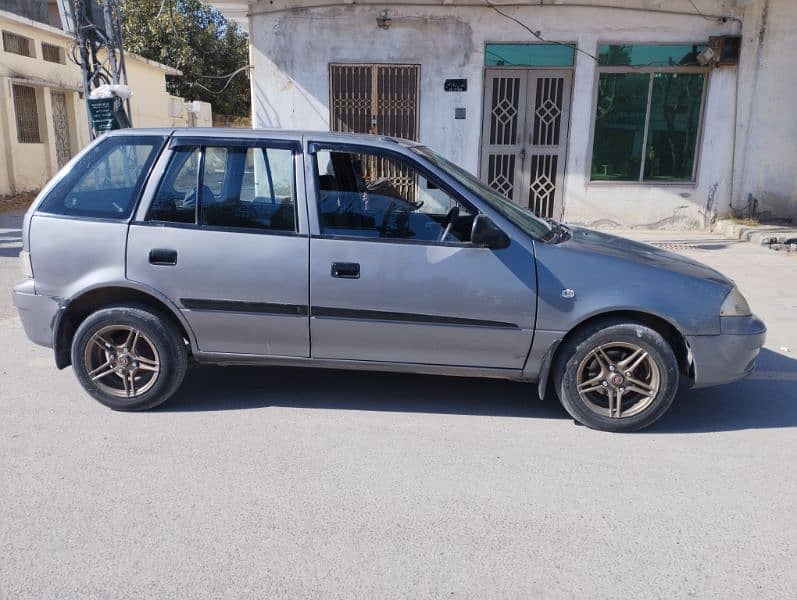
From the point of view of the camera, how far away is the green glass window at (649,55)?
10703 mm

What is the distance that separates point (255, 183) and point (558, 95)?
825 centimetres

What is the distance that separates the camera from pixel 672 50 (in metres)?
10.7

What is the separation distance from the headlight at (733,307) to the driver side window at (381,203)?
1.62 meters

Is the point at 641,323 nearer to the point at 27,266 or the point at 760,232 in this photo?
the point at 27,266

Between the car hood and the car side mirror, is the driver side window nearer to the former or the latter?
the car side mirror

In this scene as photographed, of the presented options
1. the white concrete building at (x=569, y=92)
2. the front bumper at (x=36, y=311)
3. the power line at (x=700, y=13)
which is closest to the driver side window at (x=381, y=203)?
the front bumper at (x=36, y=311)

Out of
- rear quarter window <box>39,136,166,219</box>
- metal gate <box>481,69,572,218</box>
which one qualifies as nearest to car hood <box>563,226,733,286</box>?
rear quarter window <box>39,136,166,219</box>

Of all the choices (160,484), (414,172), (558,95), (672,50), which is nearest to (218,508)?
(160,484)

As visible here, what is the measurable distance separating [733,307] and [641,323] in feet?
1.88

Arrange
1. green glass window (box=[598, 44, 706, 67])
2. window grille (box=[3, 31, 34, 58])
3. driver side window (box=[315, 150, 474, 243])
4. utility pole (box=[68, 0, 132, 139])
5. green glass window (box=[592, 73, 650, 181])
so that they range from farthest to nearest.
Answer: window grille (box=[3, 31, 34, 58])
green glass window (box=[592, 73, 650, 181])
green glass window (box=[598, 44, 706, 67])
utility pole (box=[68, 0, 132, 139])
driver side window (box=[315, 150, 474, 243])

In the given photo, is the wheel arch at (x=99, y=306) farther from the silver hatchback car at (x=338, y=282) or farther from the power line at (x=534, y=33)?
the power line at (x=534, y=33)

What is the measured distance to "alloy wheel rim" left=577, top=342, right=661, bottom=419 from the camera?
3.90m

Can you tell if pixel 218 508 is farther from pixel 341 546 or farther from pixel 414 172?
pixel 414 172

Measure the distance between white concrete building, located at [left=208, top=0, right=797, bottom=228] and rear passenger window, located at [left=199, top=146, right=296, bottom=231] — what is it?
728cm
